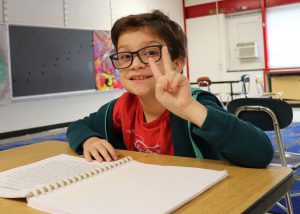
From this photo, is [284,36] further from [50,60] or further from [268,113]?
[268,113]

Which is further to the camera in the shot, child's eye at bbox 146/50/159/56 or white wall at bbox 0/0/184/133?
white wall at bbox 0/0/184/133

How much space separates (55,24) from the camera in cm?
546

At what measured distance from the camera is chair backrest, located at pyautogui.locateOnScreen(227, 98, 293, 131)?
1773mm

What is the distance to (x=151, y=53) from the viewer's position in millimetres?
1062

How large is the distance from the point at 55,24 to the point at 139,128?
15.5 feet

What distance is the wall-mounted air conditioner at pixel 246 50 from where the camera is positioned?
7.39m

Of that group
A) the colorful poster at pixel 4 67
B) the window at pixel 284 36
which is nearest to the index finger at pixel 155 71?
the colorful poster at pixel 4 67

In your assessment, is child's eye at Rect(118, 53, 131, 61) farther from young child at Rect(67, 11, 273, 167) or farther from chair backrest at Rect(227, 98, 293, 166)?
chair backrest at Rect(227, 98, 293, 166)

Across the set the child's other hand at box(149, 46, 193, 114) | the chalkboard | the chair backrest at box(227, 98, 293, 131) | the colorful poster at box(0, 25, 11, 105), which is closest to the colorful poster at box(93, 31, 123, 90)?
the chalkboard

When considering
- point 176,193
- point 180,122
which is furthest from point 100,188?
point 180,122

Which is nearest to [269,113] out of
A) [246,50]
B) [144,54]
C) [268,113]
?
[268,113]

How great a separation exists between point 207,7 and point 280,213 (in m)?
6.79

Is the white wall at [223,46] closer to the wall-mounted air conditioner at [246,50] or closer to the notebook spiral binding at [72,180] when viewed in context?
the wall-mounted air conditioner at [246,50]

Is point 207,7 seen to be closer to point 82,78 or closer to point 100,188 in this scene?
point 82,78
